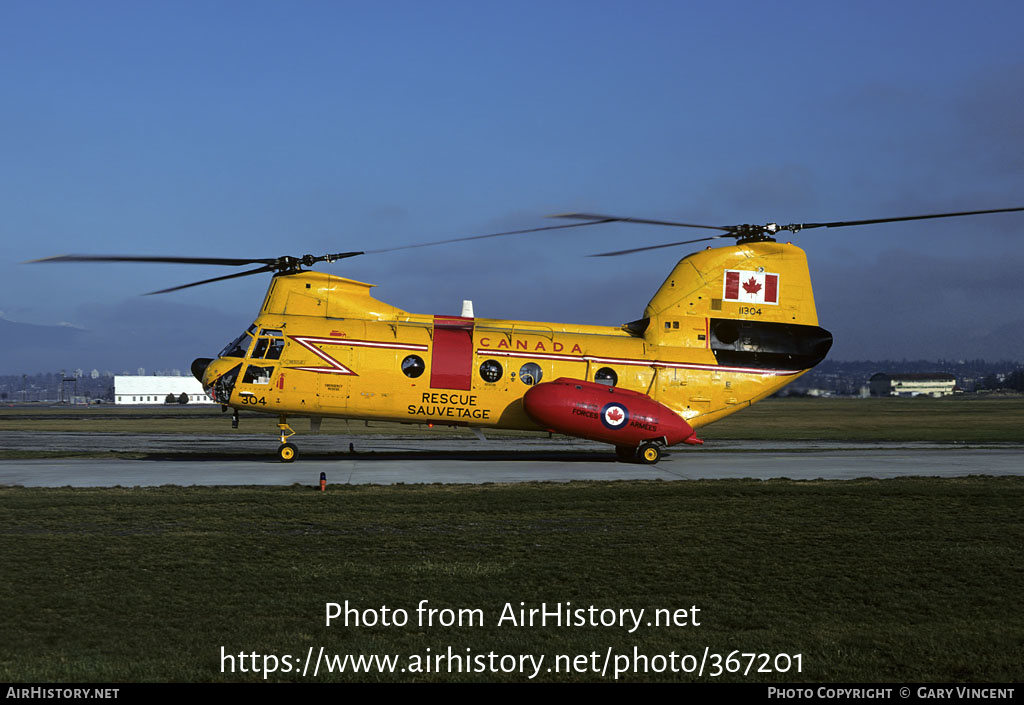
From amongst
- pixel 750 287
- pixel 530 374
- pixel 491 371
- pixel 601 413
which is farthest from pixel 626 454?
pixel 750 287

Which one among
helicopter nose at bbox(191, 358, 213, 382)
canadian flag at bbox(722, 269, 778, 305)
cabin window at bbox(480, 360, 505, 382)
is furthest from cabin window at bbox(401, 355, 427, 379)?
canadian flag at bbox(722, 269, 778, 305)

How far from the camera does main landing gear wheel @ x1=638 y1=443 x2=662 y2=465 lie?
2583 centimetres

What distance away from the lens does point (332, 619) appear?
28.5ft

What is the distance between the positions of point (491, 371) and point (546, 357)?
173 centimetres

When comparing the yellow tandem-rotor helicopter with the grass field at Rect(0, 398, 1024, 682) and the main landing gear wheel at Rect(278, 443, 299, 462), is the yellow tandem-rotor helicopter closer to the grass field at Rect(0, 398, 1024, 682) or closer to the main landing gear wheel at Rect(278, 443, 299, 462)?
the main landing gear wheel at Rect(278, 443, 299, 462)

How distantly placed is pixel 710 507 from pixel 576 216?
29.6 feet

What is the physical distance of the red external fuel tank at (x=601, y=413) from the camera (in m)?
24.9

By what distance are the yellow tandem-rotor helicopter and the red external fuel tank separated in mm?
35

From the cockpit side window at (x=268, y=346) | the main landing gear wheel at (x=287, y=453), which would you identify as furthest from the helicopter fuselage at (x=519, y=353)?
the main landing gear wheel at (x=287, y=453)

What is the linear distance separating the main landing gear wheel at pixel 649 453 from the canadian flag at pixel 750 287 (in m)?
5.36

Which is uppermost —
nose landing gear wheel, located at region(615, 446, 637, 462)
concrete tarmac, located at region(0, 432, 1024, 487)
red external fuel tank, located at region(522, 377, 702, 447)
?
red external fuel tank, located at region(522, 377, 702, 447)

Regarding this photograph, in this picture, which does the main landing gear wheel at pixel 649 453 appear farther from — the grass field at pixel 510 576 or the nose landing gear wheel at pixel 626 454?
the grass field at pixel 510 576
